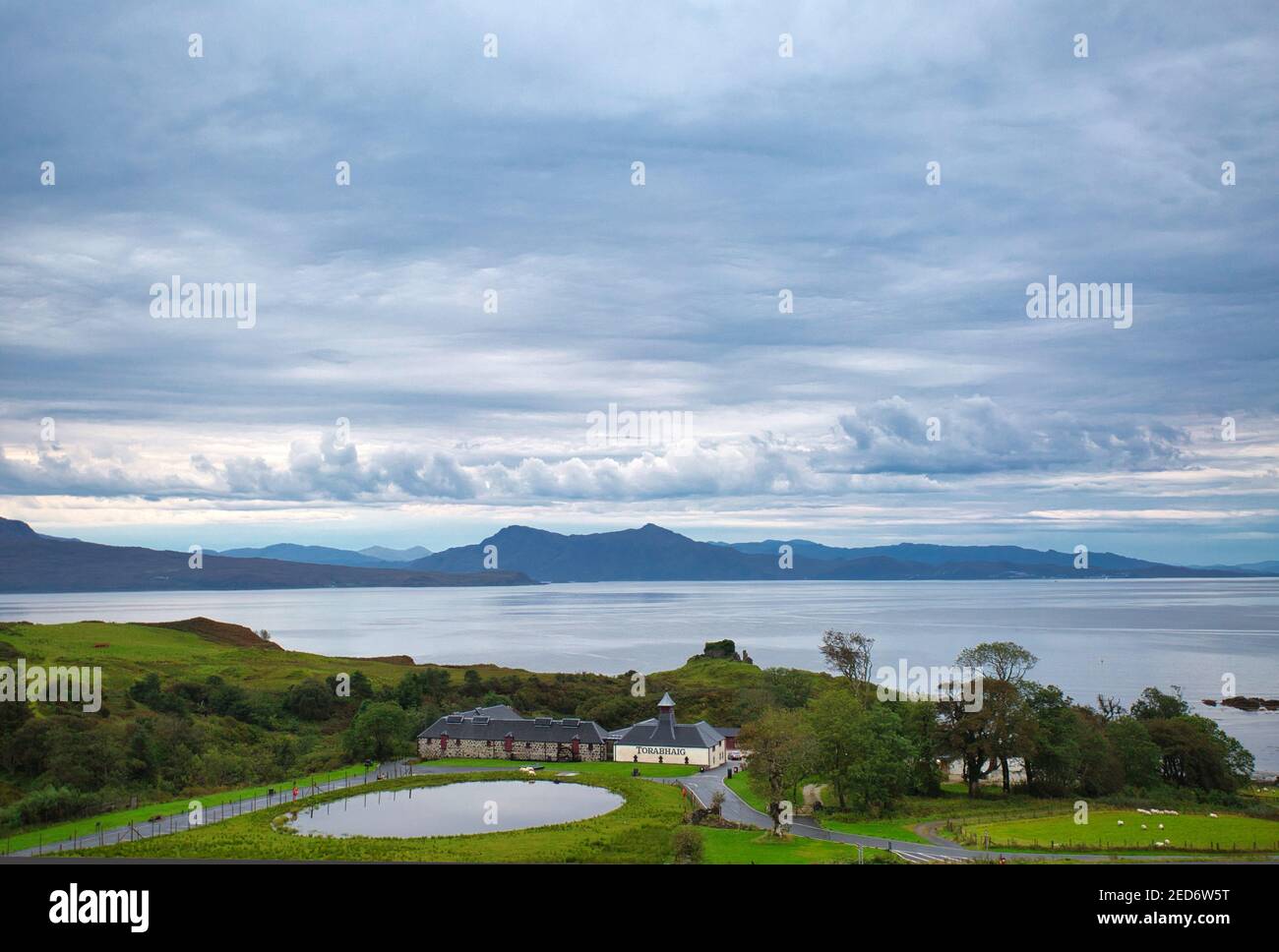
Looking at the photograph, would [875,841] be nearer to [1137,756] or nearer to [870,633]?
[1137,756]

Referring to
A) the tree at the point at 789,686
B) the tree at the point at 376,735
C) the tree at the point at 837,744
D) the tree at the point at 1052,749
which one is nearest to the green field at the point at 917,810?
the tree at the point at 837,744

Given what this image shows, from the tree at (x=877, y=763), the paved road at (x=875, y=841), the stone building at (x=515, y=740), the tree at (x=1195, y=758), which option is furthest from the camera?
the stone building at (x=515, y=740)

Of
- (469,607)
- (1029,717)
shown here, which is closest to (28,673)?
(1029,717)

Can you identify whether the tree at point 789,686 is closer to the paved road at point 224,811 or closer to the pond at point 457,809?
the paved road at point 224,811

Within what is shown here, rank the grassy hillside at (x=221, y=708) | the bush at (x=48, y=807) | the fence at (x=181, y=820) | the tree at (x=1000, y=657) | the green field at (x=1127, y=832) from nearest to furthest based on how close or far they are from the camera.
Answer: the green field at (x=1127, y=832)
the fence at (x=181, y=820)
the bush at (x=48, y=807)
the grassy hillside at (x=221, y=708)
the tree at (x=1000, y=657)

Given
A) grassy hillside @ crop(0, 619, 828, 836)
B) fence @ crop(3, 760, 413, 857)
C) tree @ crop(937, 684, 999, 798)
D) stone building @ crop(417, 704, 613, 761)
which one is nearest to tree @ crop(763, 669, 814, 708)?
grassy hillside @ crop(0, 619, 828, 836)

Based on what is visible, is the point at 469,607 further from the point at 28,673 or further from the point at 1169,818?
the point at 1169,818
